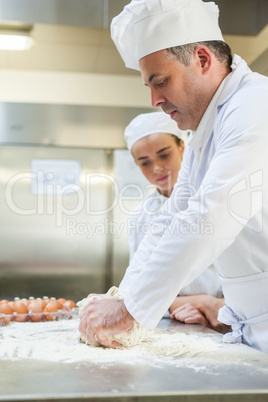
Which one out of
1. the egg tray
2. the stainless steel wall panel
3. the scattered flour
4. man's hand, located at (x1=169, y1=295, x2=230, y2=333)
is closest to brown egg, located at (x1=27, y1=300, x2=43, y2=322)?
the egg tray

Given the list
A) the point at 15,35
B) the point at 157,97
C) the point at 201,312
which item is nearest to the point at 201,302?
the point at 201,312

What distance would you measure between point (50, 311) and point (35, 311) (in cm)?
5

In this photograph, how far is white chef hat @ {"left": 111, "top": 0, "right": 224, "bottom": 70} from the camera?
4.36 ft

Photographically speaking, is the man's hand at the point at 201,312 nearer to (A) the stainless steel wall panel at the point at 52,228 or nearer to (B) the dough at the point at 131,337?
(B) the dough at the point at 131,337

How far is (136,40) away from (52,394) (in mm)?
1009

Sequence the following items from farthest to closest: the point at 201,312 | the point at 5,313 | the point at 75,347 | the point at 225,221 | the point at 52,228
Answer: the point at 52,228 → the point at 201,312 → the point at 5,313 → the point at 75,347 → the point at 225,221

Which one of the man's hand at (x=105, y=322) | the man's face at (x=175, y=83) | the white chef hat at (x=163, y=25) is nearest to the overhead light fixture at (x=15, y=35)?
the white chef hat at (x=163, y=25)

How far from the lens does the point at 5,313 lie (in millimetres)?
1620

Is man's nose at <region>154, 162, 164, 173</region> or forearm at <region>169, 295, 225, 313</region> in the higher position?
man's nose at <region>154, 162, 164, 173</region>

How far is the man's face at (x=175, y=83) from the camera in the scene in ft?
4.25

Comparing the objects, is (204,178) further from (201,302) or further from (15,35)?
(15,35)

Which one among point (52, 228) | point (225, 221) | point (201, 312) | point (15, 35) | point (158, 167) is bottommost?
point (201, 312)

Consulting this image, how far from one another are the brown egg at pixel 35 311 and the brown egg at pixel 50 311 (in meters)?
0.02

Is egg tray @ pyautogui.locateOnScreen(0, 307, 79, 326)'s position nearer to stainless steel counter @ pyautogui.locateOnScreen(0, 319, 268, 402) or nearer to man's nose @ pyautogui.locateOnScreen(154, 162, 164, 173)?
stainless steel counter @ pyautogui.locateOnScreen(0, 319, 268, 402)
